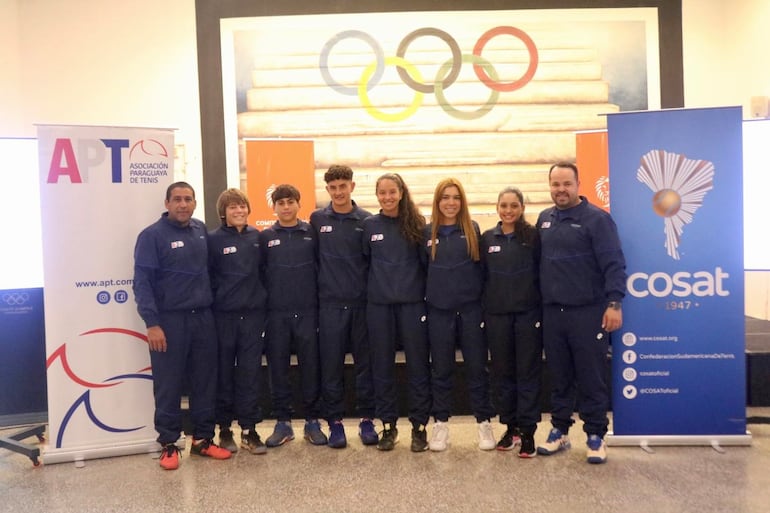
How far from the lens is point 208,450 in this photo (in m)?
3.87

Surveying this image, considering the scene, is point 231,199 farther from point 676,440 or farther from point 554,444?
point 676,440

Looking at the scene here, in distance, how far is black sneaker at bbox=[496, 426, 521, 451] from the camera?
12.6 feet

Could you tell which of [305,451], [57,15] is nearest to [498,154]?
[305,451]

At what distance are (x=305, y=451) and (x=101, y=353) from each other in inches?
54.1

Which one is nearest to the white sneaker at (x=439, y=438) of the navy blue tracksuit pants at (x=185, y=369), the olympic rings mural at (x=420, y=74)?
the navy blue tracksuit pants at (x=185, y=369)

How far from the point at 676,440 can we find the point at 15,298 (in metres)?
4.54

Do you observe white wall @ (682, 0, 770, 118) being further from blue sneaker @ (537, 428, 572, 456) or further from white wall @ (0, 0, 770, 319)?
blue sneaker @ (537, 428, 572, 456)

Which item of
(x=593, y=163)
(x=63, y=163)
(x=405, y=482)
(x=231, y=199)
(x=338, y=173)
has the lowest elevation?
(x=405, y=482)

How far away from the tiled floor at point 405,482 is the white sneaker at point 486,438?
0.05m

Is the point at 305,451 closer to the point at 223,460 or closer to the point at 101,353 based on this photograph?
the point at 223,460

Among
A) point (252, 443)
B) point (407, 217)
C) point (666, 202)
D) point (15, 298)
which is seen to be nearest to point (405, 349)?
point (407, 217)

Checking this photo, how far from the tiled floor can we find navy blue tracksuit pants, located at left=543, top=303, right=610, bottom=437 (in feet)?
0.90

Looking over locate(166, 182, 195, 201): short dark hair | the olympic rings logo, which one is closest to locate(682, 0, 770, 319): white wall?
locate(166, 182, 195, 201): short dark hair

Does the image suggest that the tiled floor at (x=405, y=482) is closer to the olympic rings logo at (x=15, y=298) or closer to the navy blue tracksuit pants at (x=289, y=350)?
the navy blue tracksuit pants at (x=289, y=350)
